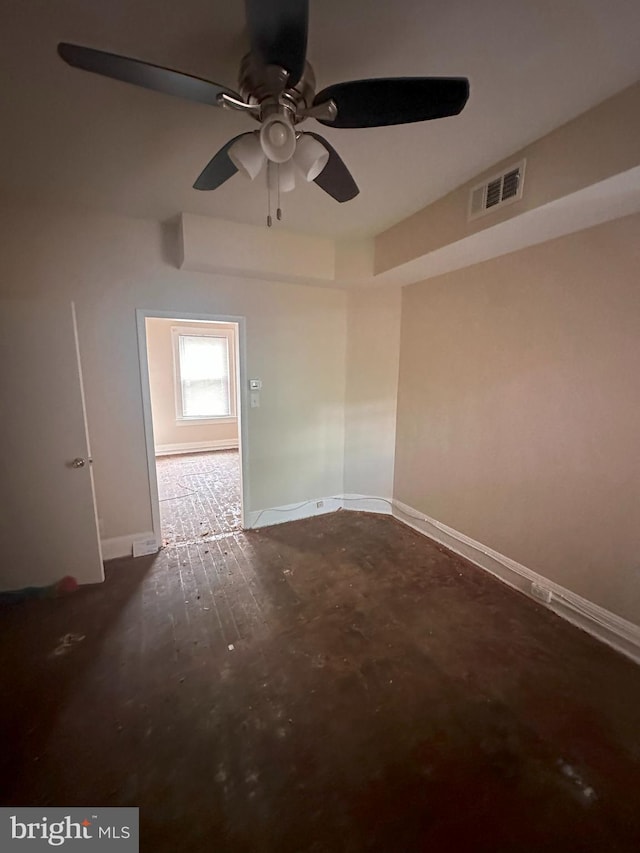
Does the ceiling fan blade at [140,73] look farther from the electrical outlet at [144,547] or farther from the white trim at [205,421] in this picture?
the white trim at [205,421]

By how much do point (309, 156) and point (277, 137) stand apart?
0.60 feet

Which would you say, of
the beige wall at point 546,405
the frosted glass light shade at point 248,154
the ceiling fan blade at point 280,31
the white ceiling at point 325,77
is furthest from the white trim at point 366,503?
the ceiling fan blade at point 280,31

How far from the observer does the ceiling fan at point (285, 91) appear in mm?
927

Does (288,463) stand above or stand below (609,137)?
below

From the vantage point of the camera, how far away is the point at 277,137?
3.88 feet

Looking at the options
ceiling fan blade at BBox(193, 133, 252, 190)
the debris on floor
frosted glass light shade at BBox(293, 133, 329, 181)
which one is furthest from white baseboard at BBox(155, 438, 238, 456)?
frosted glass light shade at BBox(293, 133, 329, 181)

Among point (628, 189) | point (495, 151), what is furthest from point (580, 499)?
point (495, 151)

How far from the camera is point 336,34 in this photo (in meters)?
1.15

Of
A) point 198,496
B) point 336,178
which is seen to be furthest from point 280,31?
point 198,496

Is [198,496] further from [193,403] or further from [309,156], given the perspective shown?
[309,156]

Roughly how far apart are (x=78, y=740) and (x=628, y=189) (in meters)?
3.38

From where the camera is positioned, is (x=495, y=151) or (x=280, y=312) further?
(x=280, y=312)

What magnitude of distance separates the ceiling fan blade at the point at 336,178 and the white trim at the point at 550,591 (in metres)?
2.58

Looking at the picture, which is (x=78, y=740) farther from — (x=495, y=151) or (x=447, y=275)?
(x=447, y=275)
